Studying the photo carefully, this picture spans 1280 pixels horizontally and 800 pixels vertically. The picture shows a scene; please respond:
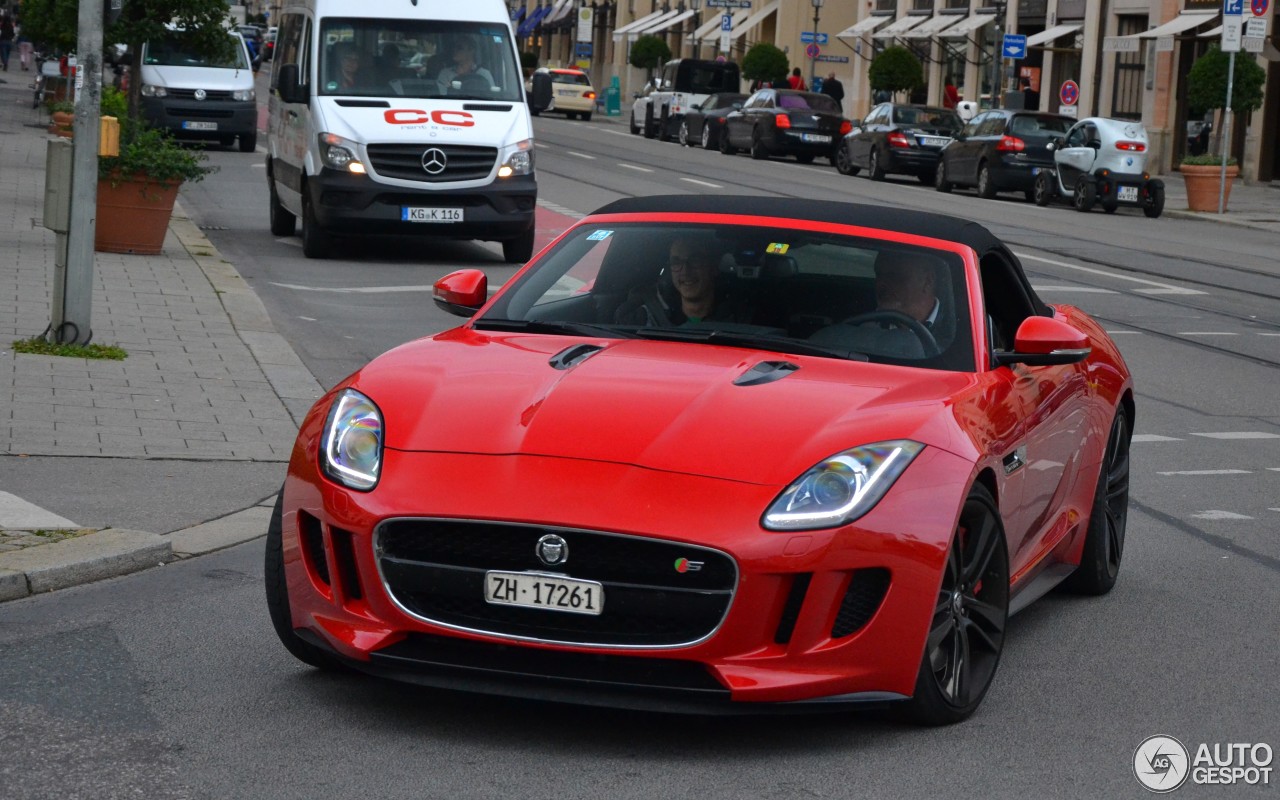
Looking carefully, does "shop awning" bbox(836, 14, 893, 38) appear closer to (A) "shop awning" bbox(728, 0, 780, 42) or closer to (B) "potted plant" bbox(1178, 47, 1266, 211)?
(A) "shop awning" bbox(728, 0, 780, 42)

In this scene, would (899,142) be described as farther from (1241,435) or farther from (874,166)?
(1241,435)

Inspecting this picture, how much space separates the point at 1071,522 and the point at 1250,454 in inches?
159

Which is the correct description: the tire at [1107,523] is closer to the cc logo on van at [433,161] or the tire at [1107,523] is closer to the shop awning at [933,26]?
the cc logo on van at [433,161]

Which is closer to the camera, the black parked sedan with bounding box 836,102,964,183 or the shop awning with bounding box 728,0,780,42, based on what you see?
the black parked sedan with bounding box 836,102,964,183

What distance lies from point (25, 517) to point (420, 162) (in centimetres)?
1133

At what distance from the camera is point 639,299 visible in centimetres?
609

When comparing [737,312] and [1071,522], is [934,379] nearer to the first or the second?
[737,312]

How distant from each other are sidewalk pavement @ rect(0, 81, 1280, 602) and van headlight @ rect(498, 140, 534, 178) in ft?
9.40

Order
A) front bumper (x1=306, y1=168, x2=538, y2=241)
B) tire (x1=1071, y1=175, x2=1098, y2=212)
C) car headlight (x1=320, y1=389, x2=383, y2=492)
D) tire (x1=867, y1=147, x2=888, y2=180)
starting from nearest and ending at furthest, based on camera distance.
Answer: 1. car headlight (x1=320, y1=389, x2=383, y2=492)
2. front bumper (x1=306, y1=168, x2=538, y2=241)
3. tire (x1=1071, y1=175, x2=1098, y2=212)
4. tire (x1=867, y1=147, x2=888, y2=180)

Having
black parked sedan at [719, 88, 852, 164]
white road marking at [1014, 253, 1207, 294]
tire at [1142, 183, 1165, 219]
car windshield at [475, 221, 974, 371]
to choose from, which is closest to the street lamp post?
black parked sedan at [719, 88, 852, 164]

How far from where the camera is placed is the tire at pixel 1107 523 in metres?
6.86

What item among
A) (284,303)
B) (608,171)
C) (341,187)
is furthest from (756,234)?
(608,171)

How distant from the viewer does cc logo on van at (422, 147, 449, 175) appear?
18.2 meters
